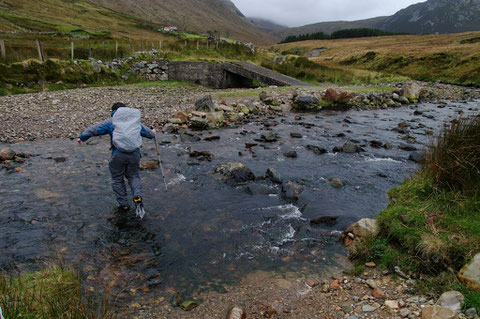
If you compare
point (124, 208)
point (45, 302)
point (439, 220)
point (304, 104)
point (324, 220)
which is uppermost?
point (304, 104)

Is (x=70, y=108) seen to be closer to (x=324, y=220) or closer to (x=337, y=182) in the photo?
(x=337, y=182)

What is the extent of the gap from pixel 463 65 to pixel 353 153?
45443mm

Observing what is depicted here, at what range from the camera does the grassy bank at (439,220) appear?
15.8ft

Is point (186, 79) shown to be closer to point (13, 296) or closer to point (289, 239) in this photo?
point (289, 239)

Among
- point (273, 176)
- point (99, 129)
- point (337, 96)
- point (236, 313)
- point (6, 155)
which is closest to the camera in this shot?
point (236, 313)

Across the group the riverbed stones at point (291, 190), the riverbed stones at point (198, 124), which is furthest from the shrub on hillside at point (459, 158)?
the riverbed stones at point (198, 124)

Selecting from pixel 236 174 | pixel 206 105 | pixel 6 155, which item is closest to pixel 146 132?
pixel 236 174

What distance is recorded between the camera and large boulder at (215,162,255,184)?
9.78 metres

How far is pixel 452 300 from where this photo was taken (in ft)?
13.5

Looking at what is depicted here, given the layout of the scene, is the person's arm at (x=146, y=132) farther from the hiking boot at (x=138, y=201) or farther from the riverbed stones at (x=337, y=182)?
the riverbed stones at (x=337, y=182)

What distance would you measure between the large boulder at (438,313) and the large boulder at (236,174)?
6.36m

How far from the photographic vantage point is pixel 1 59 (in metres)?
20.8

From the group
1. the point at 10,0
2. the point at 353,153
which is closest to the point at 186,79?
the point at 353,153

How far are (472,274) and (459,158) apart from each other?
2.69m
